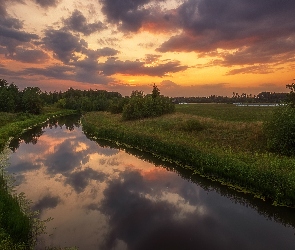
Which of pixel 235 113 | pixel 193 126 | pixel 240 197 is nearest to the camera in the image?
pixel 240 197

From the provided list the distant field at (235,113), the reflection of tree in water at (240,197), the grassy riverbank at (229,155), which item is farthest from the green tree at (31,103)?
the reflection of tree in water at (240,197)

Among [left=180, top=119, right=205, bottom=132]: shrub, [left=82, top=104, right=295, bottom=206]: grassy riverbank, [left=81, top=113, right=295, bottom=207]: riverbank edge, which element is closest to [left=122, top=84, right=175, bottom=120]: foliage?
[left=82, top=104, right=295, bottom=206]: grassy riverbank

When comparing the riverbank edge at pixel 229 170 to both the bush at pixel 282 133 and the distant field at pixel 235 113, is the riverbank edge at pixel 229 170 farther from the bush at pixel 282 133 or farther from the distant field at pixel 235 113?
the distant field at pixel 235 113

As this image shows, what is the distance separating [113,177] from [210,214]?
11.3 meters

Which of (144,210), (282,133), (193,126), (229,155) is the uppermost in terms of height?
(282,133)

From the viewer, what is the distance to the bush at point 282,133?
26.9 m

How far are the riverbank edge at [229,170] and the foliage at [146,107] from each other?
92.2 feet

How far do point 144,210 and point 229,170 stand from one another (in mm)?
8624

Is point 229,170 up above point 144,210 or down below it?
above

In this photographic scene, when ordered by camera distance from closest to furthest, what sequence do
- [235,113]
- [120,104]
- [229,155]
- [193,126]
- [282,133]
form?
[229,155] < [282,133] < [193,126] < [235,113] < [120,104]

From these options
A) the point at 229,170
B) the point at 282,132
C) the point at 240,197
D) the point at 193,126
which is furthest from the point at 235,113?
the point at 240,197

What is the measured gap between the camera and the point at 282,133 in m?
27.6

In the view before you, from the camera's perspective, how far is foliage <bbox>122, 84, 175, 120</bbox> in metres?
66.2

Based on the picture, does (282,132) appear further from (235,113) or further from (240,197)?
(235,113)
